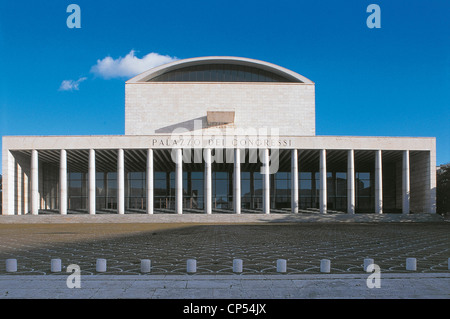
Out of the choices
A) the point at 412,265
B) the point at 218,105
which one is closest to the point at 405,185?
the point at 218,105

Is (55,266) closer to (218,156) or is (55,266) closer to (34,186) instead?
(34,186)

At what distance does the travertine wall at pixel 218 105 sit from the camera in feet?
177

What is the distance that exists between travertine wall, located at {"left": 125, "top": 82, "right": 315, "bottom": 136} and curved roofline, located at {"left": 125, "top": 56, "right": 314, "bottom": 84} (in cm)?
107

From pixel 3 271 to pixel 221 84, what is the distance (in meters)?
46.8

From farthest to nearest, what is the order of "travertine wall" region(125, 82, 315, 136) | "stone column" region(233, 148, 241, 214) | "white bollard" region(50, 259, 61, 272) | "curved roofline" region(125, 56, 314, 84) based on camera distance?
1. "curved roofline" region(125, 56, 314, 84)
2. "travertine wall" region(125, 82, 315, 136)
3. "stone column" region(233, 148, 241, 214)
4. "white bollard" region(50, 259, 61, 272)

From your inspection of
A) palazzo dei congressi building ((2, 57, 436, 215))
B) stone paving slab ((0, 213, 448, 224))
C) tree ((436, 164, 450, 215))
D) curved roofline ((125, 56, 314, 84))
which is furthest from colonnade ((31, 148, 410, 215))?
curved roofline ((125, 56, 314, 84))

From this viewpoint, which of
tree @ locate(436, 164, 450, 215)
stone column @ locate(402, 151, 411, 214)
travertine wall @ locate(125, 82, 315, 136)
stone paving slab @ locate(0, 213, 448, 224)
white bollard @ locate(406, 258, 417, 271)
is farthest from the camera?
travertine wall @ locate(125, 82, 315, 136)

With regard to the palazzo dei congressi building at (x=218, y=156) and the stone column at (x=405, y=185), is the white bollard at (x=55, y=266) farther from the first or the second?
the stone column at (x=405, y=185)

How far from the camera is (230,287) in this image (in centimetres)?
811

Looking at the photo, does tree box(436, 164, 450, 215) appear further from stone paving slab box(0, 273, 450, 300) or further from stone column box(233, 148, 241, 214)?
stone paving slab box(0, 273, 450, 300)

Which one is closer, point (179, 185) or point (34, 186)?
point (34, 186)

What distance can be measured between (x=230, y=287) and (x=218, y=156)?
141ft

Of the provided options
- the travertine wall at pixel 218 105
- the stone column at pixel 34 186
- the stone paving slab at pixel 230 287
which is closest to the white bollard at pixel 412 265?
the stone paving slab at pixel 230 287

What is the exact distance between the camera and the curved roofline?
2152 inches
